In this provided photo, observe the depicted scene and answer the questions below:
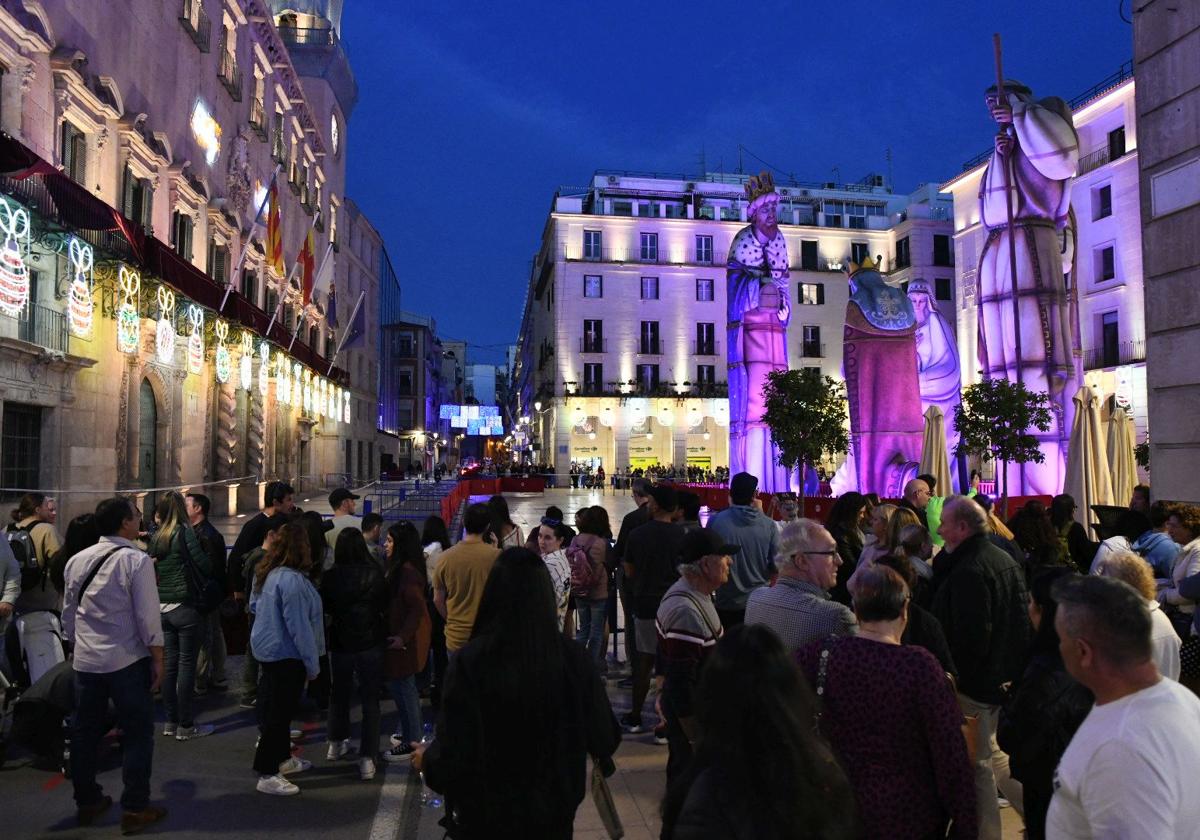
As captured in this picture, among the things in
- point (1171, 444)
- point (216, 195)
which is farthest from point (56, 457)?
point (1171, 444)

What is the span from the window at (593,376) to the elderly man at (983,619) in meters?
46.3

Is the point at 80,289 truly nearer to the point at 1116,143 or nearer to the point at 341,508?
the point at 341,508

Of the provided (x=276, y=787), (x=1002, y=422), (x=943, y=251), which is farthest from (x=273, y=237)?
(x=943, y=251)

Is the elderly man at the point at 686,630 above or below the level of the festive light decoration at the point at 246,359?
below

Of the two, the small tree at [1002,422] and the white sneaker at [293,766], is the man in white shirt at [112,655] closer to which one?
the white sneaker at [293,766]

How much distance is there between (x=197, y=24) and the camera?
2233 centimetres

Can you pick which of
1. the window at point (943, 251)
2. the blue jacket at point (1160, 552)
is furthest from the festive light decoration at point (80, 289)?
the window at point (943, 251)

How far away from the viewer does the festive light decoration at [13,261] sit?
12227mm

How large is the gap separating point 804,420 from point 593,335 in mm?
28330

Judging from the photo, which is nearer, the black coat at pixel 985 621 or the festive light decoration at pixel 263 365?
the black coat at pixel 985 621

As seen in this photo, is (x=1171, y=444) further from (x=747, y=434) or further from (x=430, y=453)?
(x=430, y=453)

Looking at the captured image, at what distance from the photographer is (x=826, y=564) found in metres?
3.41

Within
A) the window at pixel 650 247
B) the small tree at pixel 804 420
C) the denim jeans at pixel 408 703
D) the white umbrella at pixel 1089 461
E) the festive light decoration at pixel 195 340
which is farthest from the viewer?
the window at pixel 650 247

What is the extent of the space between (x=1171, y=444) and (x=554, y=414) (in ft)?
138
